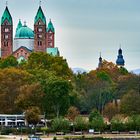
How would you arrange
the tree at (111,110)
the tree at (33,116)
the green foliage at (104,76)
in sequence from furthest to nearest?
the green foliage at (104,76)
the tree at (111,110)
the tree at (33,116)

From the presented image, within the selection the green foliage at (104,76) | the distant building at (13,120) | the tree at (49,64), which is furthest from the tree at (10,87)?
the green foliage at (104,76)

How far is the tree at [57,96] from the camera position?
122 m

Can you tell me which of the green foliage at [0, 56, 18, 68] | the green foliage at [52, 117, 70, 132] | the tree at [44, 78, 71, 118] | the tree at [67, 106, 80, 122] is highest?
the green foliage at [0, 56, 18, 68]

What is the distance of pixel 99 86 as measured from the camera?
151125 millimetres

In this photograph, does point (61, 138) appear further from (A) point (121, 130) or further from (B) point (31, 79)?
(B) point (31, 79)

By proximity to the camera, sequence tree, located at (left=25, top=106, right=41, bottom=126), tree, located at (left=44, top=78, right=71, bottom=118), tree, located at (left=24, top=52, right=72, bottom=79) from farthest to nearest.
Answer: tree, located at (left=24, top=52, right=72, bottom=79) < tree, located at (left=44, top=78, right=71, bottom=118) < tree, located at (left=25, top=106, right=41, bottom=126)

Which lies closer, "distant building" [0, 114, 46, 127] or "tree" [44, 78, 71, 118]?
"distant building" [0, 114, 46, 127]

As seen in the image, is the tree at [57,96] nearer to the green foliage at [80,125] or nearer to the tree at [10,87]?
the tree at [10,87]

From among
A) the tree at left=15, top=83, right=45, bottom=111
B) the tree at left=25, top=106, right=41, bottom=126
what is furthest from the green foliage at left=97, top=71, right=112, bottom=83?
the tree at left=25, top=106, right=41, bottom=126

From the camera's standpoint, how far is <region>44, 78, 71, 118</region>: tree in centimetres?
12162

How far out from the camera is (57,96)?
12119cm

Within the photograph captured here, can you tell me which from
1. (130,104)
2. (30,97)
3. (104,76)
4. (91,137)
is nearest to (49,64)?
(104,76)

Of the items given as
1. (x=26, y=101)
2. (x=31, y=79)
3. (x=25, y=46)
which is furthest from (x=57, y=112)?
(x=25, y=46)

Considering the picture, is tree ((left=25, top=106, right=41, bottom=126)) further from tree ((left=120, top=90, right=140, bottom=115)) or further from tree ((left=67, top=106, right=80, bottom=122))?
tree ((left=120, top=90, right=140, bottom=115))
